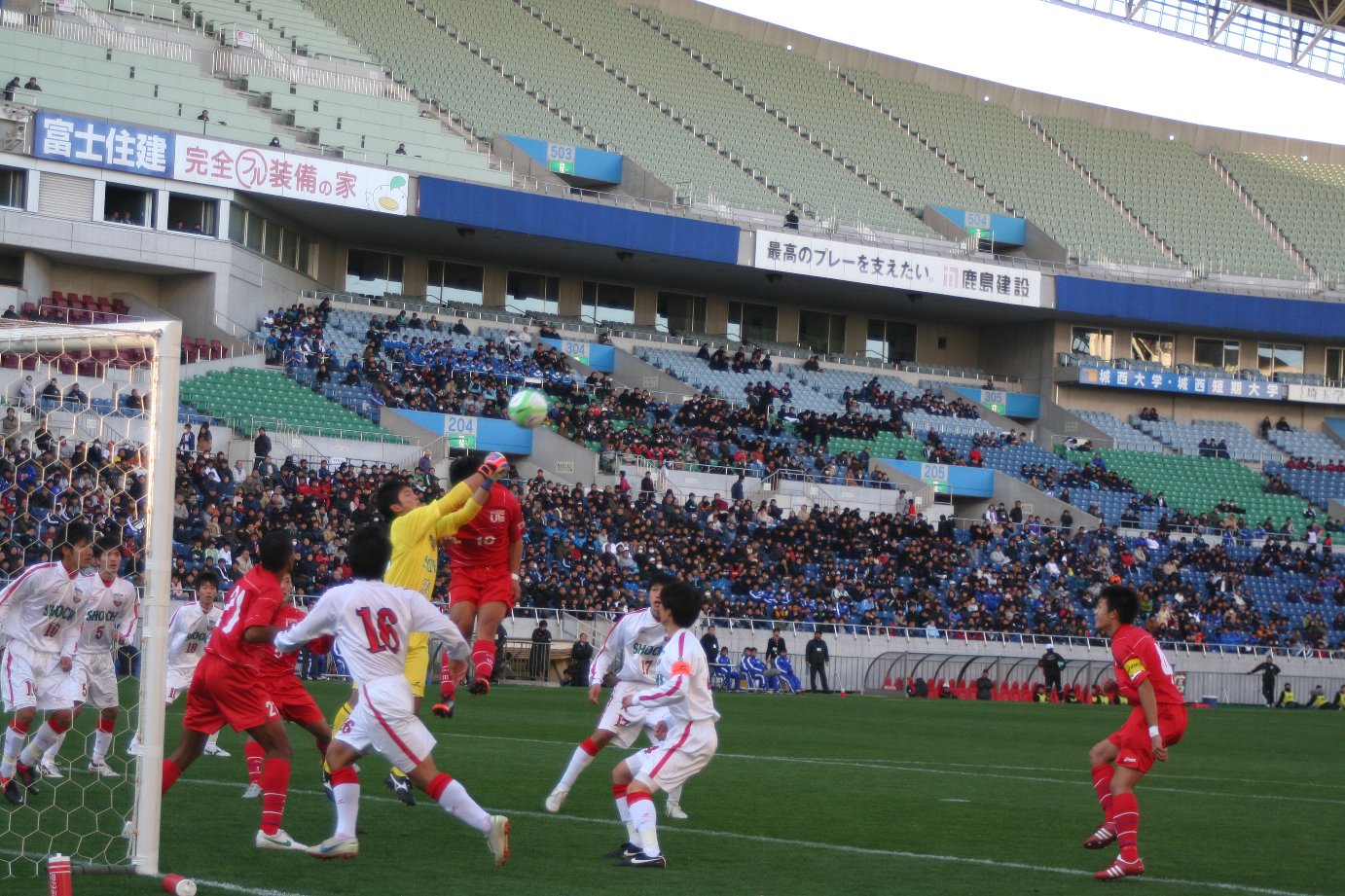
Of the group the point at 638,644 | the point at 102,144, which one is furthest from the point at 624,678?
the point at 102,144

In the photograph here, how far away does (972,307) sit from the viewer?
57.7m

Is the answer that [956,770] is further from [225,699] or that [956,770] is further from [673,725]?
[225,699]

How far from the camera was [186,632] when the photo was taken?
47.4 ft

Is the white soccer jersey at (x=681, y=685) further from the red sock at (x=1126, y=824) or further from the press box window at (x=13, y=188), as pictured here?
the press box window at (x=13, y=188)

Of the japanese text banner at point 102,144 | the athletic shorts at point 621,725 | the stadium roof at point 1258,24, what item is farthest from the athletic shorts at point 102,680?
the stadium roof at point 1258,24

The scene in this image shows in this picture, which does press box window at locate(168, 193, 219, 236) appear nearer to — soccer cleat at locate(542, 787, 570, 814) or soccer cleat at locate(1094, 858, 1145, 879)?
soccer cleat at locate(542, 787, 570, 814)

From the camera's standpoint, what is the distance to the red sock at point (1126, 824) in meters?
9.77

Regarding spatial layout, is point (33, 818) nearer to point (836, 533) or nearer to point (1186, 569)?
point (836, 533)

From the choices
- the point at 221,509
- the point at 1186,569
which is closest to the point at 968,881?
the point at 221,509

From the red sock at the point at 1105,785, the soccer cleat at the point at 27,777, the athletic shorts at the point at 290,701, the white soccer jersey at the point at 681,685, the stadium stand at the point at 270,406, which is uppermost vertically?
the stadium stand at the point at 270,406

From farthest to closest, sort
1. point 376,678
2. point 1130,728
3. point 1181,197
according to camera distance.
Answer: point 1181,197 < point 1130,728 < point 376,678

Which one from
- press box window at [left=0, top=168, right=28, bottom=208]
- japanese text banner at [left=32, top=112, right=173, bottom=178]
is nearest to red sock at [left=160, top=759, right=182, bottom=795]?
japanese text banner at [left=32, top=112, right=173, bottom=178]

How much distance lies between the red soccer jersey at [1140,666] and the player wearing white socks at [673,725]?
2.53 meters

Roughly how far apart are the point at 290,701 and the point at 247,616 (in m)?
0.98
